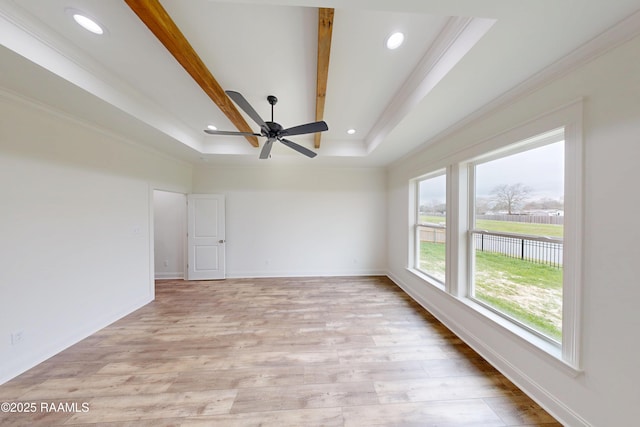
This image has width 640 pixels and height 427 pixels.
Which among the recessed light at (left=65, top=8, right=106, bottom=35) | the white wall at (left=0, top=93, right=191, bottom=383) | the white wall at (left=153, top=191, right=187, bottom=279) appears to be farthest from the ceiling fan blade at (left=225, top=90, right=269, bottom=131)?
the white wall at (left=153, top=191, right=187, bottom=279)

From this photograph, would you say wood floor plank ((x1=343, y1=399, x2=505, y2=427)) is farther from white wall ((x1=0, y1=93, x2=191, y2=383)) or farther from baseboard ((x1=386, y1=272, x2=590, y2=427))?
white wall ((x1=0, y1=93, x2=191, y2=383))

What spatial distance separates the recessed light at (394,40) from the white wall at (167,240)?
4722 mm

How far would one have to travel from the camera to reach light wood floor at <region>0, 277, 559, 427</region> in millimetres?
1528

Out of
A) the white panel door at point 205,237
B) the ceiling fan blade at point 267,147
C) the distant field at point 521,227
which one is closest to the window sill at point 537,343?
the distant field at point 521,227

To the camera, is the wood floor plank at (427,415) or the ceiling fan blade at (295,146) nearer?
the wood floor plank at (427,415)

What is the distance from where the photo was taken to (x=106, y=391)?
1.73 m

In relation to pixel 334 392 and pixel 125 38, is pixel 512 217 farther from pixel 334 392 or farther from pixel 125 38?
pixel 125 38

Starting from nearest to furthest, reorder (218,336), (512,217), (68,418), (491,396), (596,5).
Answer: (596,5), (68,418), (491,396), (512,217), (218,336)

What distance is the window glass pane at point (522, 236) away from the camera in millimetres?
1651

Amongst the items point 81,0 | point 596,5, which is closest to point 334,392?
point 596,5

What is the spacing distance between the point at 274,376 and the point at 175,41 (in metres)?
2.86

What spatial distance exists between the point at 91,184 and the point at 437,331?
15.3 feet

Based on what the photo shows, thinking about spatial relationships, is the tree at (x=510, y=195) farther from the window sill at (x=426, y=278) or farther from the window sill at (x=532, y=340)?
the window sill at (x=426, y=278)

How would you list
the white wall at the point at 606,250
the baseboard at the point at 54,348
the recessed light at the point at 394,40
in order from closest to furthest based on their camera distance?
the white wall at the point at 606,250 < the recessed light at the point at 394,40 < the baseboard at the point at 54,348
